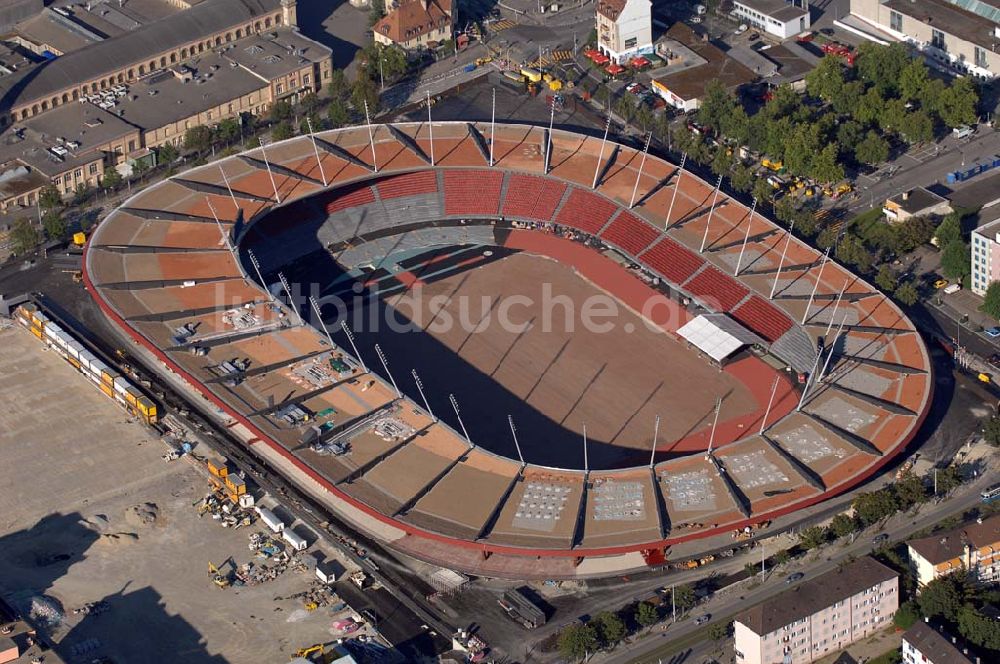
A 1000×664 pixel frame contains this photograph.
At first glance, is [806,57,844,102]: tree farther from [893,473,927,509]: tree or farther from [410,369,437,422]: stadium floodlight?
[893,473,927,509]: tree

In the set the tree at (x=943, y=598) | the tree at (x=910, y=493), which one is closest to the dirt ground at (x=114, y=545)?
the tree at (x=943, y=598)

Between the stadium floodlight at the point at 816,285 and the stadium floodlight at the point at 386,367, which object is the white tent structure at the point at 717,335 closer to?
the stadium floodlight at the point at 816,285

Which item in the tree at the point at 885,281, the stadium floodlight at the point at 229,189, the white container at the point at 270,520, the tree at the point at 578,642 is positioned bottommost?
the white container at the point at 270,520

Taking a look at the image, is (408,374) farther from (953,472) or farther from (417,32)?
(417,32)

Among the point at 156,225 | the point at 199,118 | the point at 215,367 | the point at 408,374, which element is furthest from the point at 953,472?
the point at 199,118

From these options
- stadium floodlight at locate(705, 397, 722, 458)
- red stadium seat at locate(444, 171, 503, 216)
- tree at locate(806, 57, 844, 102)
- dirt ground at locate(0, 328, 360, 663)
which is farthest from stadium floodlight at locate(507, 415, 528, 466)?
tree at locate(806, 57, 844, 102)

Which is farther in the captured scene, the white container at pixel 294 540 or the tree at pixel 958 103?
the tree at pixel 958 103

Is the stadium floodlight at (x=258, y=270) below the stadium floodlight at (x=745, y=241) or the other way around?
below

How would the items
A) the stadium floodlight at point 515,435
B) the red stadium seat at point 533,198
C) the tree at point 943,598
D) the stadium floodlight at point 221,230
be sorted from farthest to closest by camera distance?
Answer: the red stadium seat at point 533,198 < the stadium floodlight at point 221,230 < the stadium floodlight at point 515,435 < the tree at point 943,598
